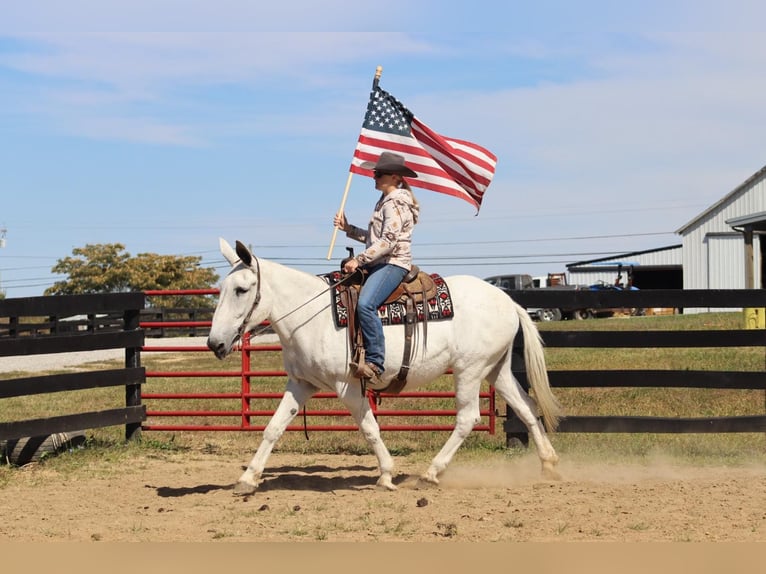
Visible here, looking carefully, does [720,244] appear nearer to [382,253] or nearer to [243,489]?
[382,253]

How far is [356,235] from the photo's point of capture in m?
7.82

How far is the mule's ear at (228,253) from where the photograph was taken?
7.30 metres

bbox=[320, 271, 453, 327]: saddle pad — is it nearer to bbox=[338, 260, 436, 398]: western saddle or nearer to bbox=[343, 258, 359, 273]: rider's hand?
bbox=[338, 260, 436, 398]: western saddle

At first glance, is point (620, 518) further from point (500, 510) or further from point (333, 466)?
point (333, 466)

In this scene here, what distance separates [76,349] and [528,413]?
4440 mm

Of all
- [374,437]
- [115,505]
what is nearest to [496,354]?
[374,437]

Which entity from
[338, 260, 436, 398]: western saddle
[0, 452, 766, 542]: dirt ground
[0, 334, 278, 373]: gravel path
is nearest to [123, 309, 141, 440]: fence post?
[0, 452, 766, 542]: dirt ground

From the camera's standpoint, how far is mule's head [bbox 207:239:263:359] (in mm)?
6988

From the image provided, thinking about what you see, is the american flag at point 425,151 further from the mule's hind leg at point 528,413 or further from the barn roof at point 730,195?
the barn roof at point 730,195

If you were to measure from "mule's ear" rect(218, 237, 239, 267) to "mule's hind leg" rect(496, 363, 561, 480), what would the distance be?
8.15ft

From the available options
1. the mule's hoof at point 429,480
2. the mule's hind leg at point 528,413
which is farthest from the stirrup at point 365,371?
the mule's hind leg at point 528,413

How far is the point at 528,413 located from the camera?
8.01 meters

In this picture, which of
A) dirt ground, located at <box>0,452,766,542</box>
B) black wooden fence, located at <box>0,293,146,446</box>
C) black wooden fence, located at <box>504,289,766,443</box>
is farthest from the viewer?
black wooden fence, located at <box>504,289,766,443</box>

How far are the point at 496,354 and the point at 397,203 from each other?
1.60 meters
